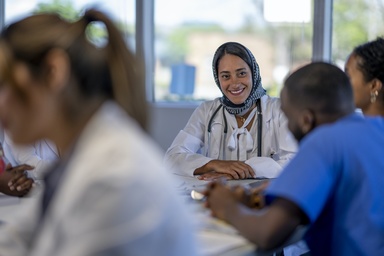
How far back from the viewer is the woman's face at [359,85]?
2.18 meters

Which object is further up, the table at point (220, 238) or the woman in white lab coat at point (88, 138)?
the woman in white lab coat at point (88, 138)

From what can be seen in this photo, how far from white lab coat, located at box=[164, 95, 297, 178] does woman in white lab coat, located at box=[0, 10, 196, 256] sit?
215cm

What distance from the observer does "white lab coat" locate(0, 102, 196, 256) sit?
34.7 inches

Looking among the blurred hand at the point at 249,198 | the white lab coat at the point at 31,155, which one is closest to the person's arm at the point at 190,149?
the white lab coat at the point at 31,155

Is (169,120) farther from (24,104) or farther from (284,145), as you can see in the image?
(24,104)

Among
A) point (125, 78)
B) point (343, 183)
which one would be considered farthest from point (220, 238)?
point (125, 78)

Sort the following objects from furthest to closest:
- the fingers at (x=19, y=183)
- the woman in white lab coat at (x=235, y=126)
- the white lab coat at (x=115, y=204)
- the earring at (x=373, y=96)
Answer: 1. the woman in white lab coat at (x=235, y=126)
2. the fingers at (x=19, y=183)
3. the earring at (x=373, y=96)
4. the white lab coat at (x=115, y=204)

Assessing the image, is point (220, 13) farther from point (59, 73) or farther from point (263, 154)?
point (59, 73)

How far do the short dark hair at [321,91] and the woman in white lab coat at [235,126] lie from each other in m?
1.44

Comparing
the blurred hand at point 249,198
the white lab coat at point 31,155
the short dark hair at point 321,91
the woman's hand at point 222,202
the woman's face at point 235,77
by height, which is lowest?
A: the white lab coat at point 31,155

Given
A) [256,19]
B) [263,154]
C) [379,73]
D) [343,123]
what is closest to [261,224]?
[343,123]

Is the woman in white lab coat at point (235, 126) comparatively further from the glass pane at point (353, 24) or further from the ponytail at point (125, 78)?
the ponytail at point (125, 78)

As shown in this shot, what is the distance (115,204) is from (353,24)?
4.73 m

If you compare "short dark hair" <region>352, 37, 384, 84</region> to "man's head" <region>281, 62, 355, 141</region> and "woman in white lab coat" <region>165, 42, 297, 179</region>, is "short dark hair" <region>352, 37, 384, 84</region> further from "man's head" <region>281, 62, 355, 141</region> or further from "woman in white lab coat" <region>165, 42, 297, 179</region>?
"woman in white lab coat" <region>165, 42, 297, 179</region>
